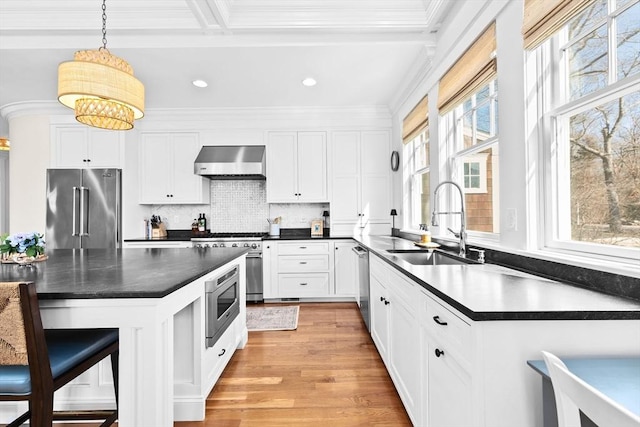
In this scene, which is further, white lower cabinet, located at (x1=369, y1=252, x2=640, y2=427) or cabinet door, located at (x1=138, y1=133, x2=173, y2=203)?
cabinet door, located at (x1=138, y1=133, x2=173, y2=203)

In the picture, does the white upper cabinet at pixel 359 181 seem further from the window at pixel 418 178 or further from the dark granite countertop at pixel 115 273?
the dark granite countertop at pixel 115 273

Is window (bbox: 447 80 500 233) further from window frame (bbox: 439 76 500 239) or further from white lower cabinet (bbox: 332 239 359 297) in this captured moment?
white lower cabinet (bbox: 332 239 359 297)

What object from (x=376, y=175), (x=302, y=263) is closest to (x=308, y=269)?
(x=302, y=263)

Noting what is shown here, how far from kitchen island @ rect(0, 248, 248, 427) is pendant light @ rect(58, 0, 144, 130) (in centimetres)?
96

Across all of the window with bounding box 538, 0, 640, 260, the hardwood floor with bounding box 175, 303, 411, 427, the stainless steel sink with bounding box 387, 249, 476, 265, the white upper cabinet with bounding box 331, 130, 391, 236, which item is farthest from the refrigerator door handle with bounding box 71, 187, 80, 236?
the window with bounding box 538, 0, 640, 260

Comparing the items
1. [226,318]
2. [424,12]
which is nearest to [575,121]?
[424,12]

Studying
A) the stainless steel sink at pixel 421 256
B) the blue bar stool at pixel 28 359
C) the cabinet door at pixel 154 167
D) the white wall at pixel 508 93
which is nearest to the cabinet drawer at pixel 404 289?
the stainless steel sink at pixel 421 256

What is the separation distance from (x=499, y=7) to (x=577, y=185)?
3.92ft

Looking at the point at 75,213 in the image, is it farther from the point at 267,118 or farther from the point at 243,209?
the point at 267,118

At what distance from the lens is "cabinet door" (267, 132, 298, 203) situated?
471 centimetres

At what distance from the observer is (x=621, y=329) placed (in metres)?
0.99

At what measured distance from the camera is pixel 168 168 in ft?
15.4

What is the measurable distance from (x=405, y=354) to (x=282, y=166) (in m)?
3.37

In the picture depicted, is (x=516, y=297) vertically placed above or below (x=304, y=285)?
above
